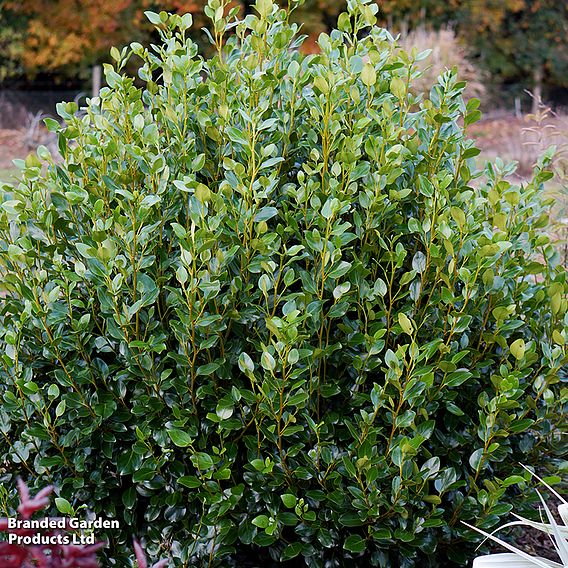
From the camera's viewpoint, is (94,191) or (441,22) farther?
(441,22)

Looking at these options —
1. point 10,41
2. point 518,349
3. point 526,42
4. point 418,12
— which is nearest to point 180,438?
point 518,349

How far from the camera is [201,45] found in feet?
49.8

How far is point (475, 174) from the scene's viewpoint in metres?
2.44

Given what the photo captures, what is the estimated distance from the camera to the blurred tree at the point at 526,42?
16844 millimetres

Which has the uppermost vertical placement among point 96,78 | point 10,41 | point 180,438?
point 180,438

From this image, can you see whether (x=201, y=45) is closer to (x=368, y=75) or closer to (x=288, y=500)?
(x=368, y=75)

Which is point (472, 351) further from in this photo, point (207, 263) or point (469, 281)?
point (207, 263)

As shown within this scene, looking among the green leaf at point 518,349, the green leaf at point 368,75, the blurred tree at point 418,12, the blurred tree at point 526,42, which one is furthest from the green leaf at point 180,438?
the blurred tree at point 526,42

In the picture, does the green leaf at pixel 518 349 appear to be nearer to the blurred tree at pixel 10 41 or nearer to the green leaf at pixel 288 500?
the green leaf at pixel 288 500

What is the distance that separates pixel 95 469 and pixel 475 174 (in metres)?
1.44

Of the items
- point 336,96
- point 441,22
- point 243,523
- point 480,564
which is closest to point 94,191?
point 336,96

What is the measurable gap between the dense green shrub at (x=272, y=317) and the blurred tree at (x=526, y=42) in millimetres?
15527

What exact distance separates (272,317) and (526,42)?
16946 millimetres

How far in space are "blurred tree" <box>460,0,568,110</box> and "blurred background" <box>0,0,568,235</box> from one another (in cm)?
2
